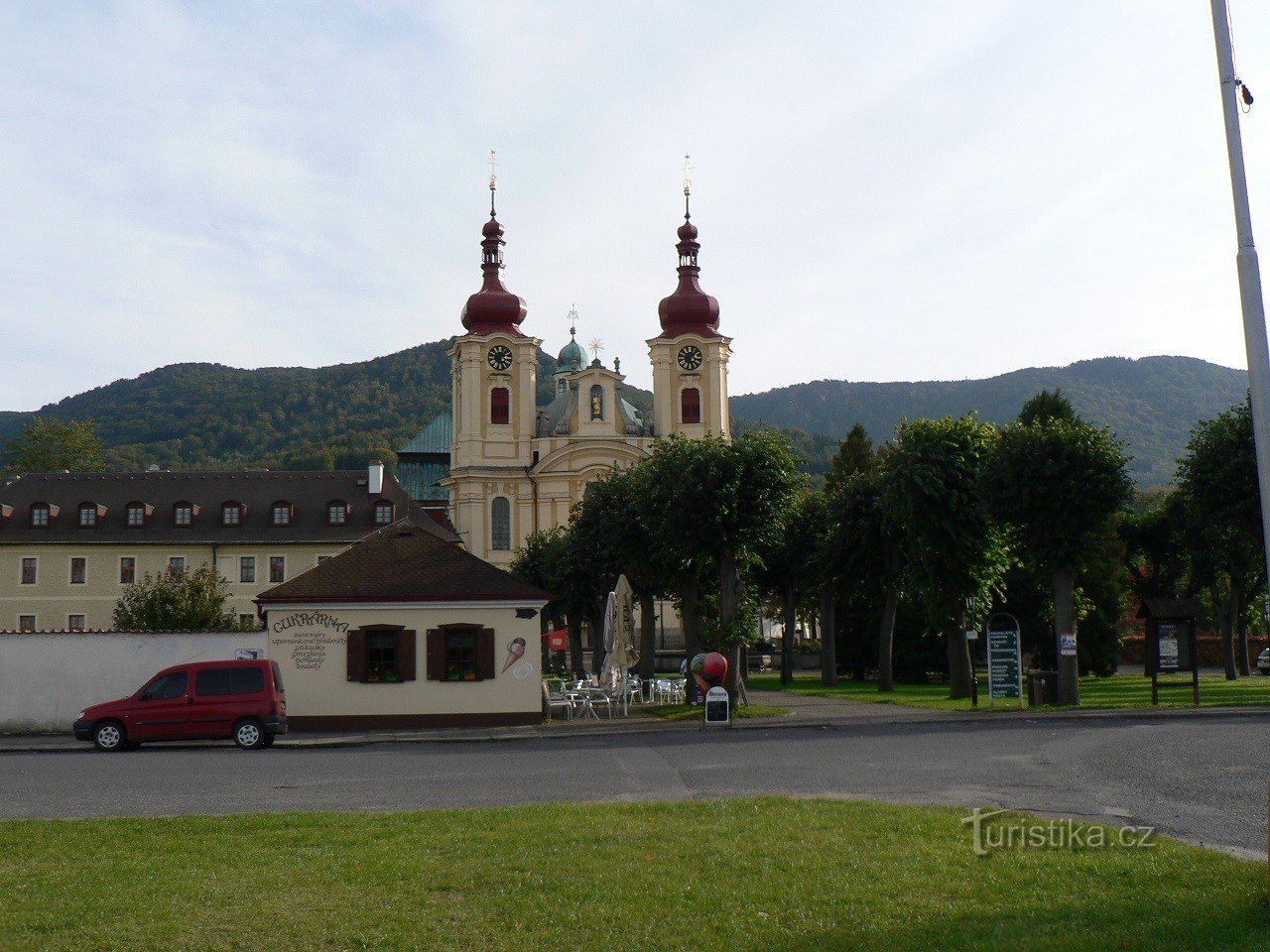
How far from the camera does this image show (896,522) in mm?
37812

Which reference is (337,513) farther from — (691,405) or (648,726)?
(648,726)

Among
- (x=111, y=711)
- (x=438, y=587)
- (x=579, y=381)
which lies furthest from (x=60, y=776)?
(x=579, y=381)

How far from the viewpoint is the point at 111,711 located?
24.6 metres

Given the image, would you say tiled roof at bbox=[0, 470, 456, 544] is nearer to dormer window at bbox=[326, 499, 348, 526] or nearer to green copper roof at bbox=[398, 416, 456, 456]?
dormer window at bbox=[326, 499, 348, 526]

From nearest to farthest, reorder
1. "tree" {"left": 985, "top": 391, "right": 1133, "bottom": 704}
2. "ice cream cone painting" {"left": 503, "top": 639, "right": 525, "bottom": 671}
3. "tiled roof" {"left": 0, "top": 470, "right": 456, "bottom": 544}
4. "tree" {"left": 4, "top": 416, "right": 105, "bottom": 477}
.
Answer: "ice cream cone painting" {"left": 503, "top": 639, "right": 525, "bottom": 671} < "tree" {"left": 985, "top": 391, "right": 1133, "bottom": 704} < "tiled roof" {"left": 0, "top": 470, "right": 456, "bottom": 544} < "tree" {"left": 4, "top": 416, "right": 105, "bottom": 477}

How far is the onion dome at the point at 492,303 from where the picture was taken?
8231 cm

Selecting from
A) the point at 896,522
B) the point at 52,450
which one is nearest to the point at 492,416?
the point at 52,450

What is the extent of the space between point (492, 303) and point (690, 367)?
45.3 ft

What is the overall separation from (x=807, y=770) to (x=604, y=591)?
31677mm

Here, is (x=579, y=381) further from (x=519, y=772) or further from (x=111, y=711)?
(x=519, y=772)

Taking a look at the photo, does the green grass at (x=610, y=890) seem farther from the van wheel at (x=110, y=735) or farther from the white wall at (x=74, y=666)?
the white wall at (x=74, y=666)

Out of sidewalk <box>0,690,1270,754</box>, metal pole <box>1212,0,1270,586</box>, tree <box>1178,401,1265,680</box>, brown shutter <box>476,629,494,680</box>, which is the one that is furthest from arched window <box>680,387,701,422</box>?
metal pole <box>1212,0,1270,586</box>

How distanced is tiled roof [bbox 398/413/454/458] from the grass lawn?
6282 cm

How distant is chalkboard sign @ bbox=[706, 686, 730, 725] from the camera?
27484mm
